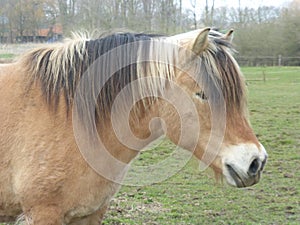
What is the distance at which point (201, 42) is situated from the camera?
90.9 inches

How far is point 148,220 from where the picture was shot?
438cm

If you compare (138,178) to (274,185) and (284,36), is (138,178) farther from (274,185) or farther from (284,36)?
(284,36)

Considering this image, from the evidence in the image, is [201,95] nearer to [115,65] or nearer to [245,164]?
[245,164]

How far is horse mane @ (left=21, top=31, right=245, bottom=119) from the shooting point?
7.75 ft

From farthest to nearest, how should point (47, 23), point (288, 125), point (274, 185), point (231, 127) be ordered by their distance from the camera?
point (47, 23) → point (288, 125) → point (274, 185) → point (231, 127)

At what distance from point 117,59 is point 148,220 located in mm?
2292

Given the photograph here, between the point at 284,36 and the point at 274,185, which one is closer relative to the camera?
the point at 274,185

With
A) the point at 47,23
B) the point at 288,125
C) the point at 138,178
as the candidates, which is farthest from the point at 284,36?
the point at 138,178

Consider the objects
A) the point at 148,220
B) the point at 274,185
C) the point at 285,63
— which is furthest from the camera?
the point at 285,63

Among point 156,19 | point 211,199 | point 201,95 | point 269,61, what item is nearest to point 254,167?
point 201,95

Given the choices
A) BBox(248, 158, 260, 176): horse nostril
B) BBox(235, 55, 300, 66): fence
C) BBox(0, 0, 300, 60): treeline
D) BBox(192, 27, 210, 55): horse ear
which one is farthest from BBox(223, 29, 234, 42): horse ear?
BBox(235, 55, 300, 66): fence

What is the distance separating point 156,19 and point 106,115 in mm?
21514

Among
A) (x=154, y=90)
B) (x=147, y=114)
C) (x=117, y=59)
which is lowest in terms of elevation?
(x=147, y=114)

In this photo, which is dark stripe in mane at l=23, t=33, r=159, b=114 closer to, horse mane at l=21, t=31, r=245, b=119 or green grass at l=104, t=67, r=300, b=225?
horse mane at l=21, t=31, r=245, b=119
